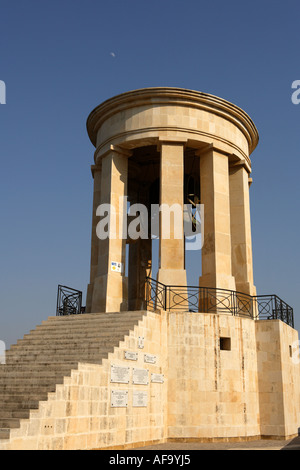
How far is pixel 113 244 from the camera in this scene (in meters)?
20.1

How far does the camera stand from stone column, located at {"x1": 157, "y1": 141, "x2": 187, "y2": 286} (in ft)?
60.3

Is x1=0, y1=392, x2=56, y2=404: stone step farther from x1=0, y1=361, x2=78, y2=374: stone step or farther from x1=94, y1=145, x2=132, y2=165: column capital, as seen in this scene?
x1=94, y1=145, x2=132, y2=165: column capital

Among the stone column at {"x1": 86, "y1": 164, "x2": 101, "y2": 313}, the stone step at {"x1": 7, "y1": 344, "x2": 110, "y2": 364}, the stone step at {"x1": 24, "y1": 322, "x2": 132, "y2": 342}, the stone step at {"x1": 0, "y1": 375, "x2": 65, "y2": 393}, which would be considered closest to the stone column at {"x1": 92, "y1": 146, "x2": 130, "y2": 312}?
the stone column at {"x1": 86, "y1": 164, "x2": 101, "y2": 313}

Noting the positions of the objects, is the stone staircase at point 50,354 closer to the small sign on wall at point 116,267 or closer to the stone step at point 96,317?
the stone step at point 96,317

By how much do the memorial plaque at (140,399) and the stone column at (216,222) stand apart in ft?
19.8

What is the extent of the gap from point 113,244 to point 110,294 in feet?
6.56

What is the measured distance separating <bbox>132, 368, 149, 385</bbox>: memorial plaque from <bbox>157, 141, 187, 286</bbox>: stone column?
448 centimetres

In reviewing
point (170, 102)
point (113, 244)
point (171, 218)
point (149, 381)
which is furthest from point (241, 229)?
point (149, 381)

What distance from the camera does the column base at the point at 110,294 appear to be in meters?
19.1

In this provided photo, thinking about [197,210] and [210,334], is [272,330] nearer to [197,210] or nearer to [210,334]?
[210,334]

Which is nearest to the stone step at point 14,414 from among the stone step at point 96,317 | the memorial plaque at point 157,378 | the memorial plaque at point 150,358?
the memorial plaque at point 150,358

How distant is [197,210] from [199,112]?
7215mm

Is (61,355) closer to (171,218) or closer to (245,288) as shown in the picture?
(171,218)

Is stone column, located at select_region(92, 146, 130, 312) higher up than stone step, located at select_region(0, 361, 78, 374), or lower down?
higher up
